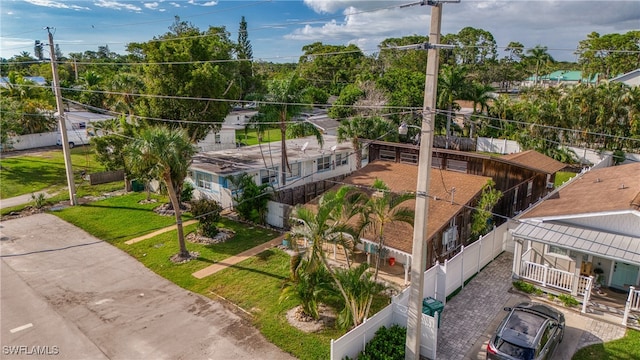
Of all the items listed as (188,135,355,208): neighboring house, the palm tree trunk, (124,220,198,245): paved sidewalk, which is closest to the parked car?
the palm tree trunk

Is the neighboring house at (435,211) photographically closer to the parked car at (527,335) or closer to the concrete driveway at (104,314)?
the parked car at (527,335)

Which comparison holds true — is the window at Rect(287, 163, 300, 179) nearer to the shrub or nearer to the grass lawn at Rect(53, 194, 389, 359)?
the grass lawn at Rect(53, 194, 389, 359)

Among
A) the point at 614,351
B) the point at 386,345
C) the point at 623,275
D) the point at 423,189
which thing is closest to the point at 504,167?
the point at 623,275

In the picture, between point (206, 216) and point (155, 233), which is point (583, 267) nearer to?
point (206, 216)

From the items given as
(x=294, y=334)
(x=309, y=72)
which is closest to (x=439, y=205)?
(x=294, y=334)

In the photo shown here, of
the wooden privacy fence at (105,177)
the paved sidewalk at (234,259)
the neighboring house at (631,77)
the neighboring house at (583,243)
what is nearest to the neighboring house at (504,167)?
the neighboring house at (583,243)
